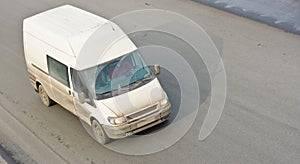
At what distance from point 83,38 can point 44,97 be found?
2.37 metres

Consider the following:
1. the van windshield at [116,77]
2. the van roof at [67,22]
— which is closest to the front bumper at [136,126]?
the van windshield at [116,77]

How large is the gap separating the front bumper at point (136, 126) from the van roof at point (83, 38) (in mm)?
1539

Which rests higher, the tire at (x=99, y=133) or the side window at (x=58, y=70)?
the side window at (x=58, y=70)

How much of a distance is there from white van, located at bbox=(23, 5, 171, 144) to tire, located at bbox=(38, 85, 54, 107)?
485 mm

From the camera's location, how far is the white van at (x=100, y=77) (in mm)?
8789

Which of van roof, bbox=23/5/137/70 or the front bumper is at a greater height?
van roof, bbox=23/5/137/70

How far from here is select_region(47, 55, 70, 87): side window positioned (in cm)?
953

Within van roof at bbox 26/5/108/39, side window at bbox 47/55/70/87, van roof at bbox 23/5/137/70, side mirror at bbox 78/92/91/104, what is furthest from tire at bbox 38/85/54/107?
side mirror at bbox 78/92/91/104

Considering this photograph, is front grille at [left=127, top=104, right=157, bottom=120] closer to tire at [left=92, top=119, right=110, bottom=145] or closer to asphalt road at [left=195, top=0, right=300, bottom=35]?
tire at [left=92, top=119, right=110, bottom=145]

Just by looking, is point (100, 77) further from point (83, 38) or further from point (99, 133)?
point (99, 133)

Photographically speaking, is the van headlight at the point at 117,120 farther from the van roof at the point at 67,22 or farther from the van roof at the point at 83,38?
the van roof at the point at 67,22

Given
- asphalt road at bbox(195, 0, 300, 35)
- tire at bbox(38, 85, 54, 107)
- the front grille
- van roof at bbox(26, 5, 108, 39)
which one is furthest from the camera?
asphalt road at bbox(195, 0, 300, 35)

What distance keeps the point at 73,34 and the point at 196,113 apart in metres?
3.41

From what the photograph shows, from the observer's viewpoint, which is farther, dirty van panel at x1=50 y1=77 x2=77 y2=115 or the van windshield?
dirty van panel at x1=50 y1=77 x2=77 y2=115
